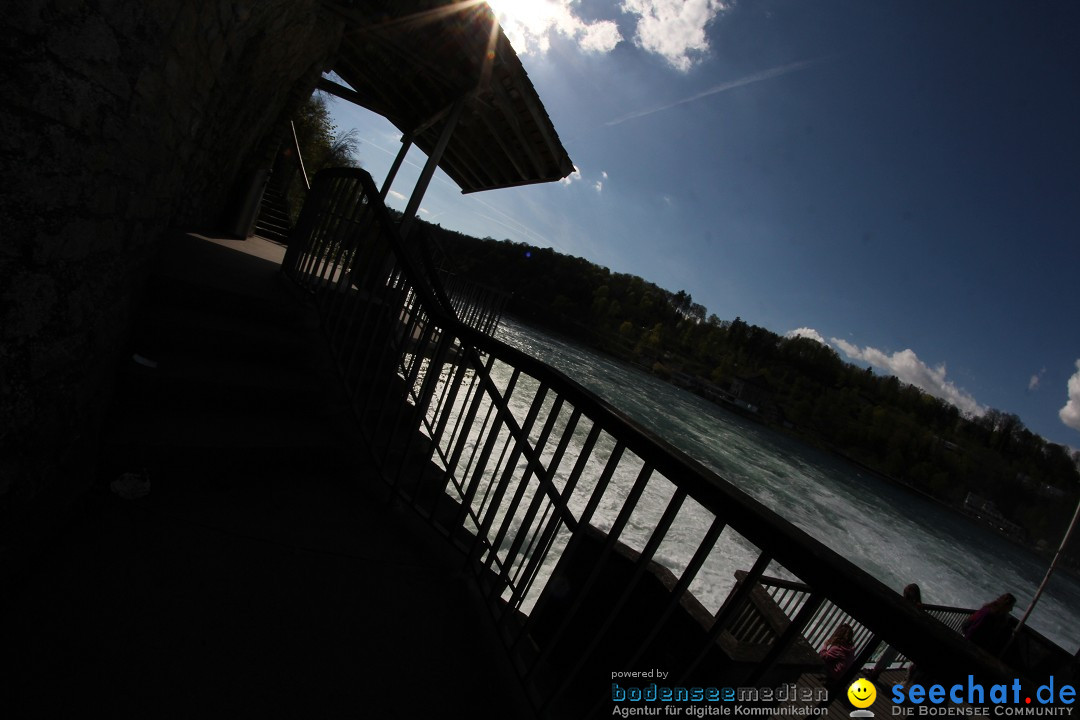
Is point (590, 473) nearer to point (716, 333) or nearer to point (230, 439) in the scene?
point (230, 439)

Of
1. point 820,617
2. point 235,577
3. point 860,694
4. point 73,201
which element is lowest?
point 820,617

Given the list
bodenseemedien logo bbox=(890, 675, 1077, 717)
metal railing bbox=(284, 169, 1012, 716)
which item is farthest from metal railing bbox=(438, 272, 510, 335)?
bodenseemedien logo bbox=(890, 675, 1077, 717)

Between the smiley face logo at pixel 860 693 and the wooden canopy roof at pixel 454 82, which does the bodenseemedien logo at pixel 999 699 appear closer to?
the smiley face logo at pixel 860 693

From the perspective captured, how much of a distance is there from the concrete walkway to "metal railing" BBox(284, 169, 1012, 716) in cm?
24

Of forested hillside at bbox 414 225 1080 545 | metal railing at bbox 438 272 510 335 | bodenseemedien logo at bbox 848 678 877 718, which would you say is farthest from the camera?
forested hillside at bbox 414 225 1080 545

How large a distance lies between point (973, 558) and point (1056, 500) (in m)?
52.7

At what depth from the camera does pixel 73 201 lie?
1517mm

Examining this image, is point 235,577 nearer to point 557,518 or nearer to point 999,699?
point 557,518

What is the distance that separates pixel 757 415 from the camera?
6912 centimetres

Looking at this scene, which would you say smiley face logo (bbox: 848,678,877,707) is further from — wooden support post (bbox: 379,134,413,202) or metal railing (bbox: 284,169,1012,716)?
wooden support post (bbox: 379,134,413,202)

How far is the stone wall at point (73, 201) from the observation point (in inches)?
52.0

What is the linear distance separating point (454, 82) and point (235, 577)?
6.62m

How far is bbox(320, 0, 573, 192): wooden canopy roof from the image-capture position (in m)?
5.69

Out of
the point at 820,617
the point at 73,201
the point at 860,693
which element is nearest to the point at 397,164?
the point at 73,201
